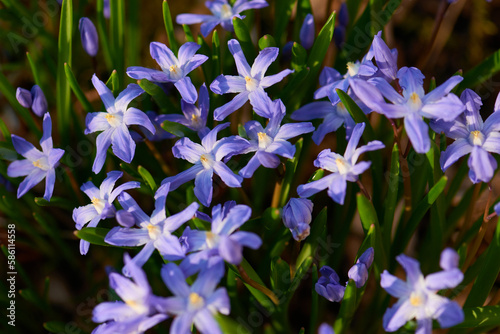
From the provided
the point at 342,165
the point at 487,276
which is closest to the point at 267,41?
the point at 342,165

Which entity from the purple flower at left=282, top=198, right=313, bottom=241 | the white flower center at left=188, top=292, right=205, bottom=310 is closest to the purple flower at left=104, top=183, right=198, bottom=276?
the white flower center at left=188, top=292, right=205, bottom=310

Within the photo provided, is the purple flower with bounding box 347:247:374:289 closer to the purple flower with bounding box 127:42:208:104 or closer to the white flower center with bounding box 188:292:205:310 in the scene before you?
the white flower center with bounding box 188:292:205:310

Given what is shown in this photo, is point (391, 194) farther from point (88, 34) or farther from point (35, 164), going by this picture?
point (88, 34)

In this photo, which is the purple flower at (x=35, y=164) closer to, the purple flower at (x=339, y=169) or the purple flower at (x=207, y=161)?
the purple flower at (x=207, y=161)

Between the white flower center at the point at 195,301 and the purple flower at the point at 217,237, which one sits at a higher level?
the purple flower at the point at 217,237

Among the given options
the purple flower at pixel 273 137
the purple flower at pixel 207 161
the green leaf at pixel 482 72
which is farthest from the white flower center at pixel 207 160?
the green leaf at pixel 482 72

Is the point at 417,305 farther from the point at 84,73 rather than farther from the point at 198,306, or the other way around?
the point at 84,73

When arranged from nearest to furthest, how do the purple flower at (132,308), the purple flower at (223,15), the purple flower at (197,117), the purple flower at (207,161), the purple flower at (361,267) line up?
the purple flower at (132,308) → the purple flower at (361,267) → the purple flower at (207,161) → the purple flower at (197,117) → the purple flower at (223,15)

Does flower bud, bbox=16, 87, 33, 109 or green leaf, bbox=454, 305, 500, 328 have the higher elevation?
flower bud, bbox=16, 87, 33, 109
